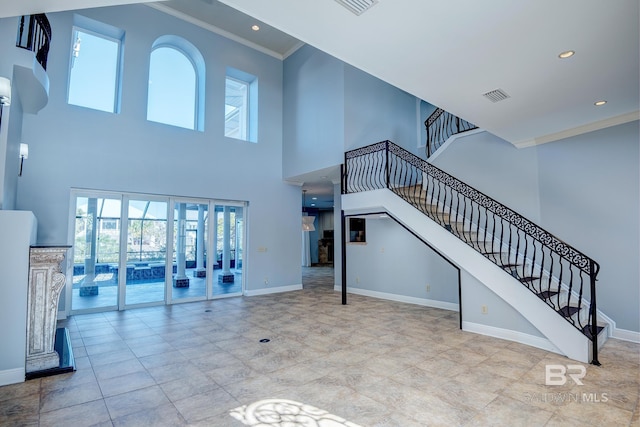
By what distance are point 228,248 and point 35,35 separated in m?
5.44

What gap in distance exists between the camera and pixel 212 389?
311 centimetres

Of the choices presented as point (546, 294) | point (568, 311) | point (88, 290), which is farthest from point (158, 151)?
point (568, 311)

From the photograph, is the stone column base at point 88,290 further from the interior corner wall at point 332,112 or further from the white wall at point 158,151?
the interior corner wall at point 332,112

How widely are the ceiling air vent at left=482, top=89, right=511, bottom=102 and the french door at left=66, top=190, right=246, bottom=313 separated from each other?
617 cm

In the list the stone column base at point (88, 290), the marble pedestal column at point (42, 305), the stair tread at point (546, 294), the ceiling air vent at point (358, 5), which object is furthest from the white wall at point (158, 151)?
the stair tread at point (546, 294)

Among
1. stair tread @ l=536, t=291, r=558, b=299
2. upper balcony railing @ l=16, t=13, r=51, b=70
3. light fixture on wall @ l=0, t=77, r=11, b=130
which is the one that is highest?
upper balcony railing @ l=16, t=13, r=51, b=70

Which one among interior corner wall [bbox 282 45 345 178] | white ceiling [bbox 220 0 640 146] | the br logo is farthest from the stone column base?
the br logo

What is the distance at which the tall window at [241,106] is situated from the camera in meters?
8.52

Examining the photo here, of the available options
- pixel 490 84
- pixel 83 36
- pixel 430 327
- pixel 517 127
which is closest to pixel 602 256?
pixel 517 127

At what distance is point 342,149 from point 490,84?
3798 millimetres

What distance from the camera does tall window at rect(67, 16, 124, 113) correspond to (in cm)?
623

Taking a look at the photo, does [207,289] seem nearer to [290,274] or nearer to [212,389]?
[290,274]

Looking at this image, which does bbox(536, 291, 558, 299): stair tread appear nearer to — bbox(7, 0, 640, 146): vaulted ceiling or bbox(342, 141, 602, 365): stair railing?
bbox(342, 141, 602, 365): stair railing

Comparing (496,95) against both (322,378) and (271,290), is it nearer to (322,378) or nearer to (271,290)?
(322,378)
